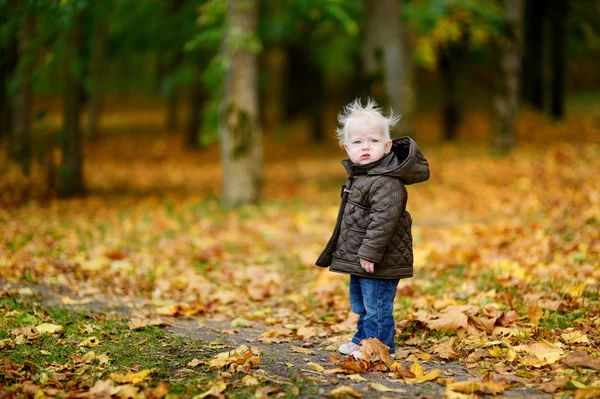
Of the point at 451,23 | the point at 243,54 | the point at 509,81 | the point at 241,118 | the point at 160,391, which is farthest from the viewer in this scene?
the point at 451,23

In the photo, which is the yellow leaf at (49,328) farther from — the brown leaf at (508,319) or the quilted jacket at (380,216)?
the brown leaf at (508,319)

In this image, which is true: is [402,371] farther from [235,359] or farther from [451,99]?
[451,99]

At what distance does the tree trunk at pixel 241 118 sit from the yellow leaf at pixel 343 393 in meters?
8.01

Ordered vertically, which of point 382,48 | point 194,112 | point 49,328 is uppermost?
point 382,48

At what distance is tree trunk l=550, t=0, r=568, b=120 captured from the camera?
73.4ft

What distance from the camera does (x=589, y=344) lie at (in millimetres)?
4207

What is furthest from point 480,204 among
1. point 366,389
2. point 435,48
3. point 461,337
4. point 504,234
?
point 435,48

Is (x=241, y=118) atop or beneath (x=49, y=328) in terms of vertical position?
atop

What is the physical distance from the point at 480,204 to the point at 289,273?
4.41m

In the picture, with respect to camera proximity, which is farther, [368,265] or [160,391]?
[368,265]

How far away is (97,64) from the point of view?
1599cm

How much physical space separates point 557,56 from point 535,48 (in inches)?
90.6

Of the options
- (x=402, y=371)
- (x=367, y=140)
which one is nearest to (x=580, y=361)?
(x=402, y=371)

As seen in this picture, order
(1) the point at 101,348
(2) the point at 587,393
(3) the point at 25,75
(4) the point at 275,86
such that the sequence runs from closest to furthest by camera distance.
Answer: (2) the point at 587,393, (1) the point at 101,348, (3) the point at 25,75, (4) the point at 275,86
